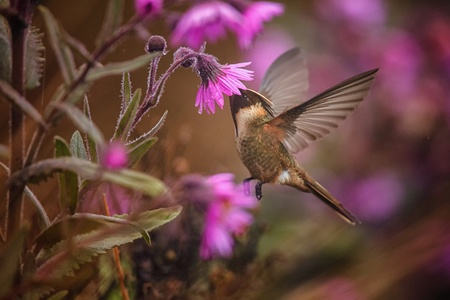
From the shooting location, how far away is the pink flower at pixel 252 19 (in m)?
0.27

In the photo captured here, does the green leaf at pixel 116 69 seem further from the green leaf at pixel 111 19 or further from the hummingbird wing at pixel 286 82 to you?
the hummingbird wing at pixel 286 82

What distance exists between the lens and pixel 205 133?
0.64 metres

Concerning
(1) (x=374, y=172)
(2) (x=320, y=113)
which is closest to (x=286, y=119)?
(2) (x=320, y=113)

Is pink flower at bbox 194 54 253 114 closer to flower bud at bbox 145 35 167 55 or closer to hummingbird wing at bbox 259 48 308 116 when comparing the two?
flower bud at bbox 145 35 167 55

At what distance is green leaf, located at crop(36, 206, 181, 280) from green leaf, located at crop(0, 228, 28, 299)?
3 cm

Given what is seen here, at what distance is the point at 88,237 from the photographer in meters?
0.30

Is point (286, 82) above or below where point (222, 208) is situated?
above

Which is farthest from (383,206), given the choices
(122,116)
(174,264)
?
(122,116)

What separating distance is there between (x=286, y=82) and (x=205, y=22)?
21cm

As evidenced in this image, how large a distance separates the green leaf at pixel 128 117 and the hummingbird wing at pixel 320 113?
0.10 m

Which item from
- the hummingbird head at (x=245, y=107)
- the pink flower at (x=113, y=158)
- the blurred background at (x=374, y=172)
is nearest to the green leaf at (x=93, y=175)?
the pink flower at (x=113, y=158)

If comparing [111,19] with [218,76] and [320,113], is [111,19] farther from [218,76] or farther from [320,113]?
[320,113]

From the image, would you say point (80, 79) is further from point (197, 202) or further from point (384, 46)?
point (384, 46)

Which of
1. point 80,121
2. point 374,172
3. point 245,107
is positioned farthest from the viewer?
point 374,172
